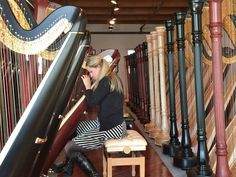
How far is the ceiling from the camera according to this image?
1166 centimetres

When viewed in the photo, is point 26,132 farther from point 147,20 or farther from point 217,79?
point 147,20

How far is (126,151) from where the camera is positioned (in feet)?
9.66

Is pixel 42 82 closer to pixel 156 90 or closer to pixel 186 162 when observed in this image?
pixel 186 162

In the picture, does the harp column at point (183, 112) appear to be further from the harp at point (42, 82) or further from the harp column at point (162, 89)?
the harp at point (42, 82)

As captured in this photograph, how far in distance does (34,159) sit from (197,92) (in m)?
1.64

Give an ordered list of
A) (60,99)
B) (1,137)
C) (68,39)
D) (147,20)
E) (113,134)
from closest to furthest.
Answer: (1,137) → (60,99) → (68,39) → (113,134) → (147,20)

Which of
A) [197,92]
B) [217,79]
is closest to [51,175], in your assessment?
[197,92]

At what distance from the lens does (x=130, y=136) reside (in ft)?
10.4

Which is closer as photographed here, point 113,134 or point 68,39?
point 68,39

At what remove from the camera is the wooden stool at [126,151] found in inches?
117

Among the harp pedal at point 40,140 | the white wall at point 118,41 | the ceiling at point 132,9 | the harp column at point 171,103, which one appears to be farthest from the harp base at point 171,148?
the white wall at point 118,41

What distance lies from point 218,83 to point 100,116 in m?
1.15

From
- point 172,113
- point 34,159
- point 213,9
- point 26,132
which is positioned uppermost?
point 213,9

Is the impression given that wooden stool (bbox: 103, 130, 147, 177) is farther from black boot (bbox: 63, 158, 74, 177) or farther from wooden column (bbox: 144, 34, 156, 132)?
wooden column (bbox: 144, 34, 156, 132)
